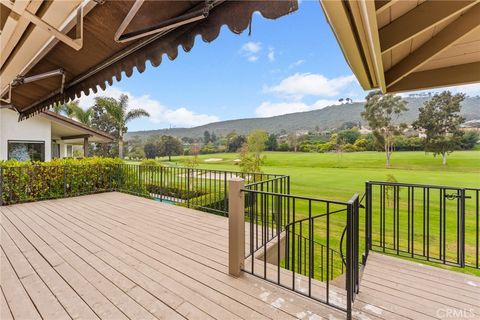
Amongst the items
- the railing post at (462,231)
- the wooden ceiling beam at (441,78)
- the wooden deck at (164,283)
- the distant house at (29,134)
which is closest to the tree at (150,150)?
the distant house at (29,134)

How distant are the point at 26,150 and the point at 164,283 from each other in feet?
32.1

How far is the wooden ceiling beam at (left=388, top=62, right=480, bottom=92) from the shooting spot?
232 cm

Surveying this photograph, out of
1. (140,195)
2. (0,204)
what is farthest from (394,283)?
(0,204)

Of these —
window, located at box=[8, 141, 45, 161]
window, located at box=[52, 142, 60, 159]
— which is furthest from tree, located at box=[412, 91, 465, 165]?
window, located at box=[52, 142, 60, 159]

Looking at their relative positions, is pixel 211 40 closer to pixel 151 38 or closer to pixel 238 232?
pixel 151 38

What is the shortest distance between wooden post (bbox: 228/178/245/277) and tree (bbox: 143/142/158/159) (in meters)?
29.7

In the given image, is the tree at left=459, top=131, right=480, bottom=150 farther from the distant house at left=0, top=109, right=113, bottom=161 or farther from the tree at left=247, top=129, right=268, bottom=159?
the distant house at left=0, top=109, right=113, bottom=161

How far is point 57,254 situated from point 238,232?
90.7 inches

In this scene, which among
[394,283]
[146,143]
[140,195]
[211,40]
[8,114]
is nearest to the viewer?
[211,40]

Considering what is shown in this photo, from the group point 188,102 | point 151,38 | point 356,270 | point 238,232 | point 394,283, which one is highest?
A: point 188,102

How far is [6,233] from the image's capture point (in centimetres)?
349

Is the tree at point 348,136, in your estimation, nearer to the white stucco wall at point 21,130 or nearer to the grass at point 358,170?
the grass at point 358,170

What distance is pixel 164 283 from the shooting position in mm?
2213

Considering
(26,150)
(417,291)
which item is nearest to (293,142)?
(26,150)
